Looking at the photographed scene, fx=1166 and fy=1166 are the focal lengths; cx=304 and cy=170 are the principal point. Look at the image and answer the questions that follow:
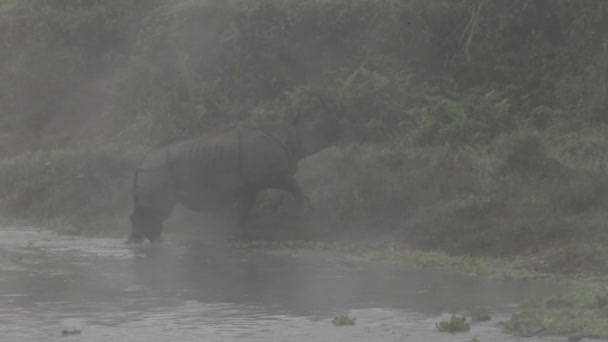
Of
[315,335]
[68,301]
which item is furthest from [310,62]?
[315,335]

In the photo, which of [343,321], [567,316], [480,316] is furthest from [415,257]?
[567,316]

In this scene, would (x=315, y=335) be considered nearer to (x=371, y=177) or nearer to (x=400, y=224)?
(x=400, y=224)

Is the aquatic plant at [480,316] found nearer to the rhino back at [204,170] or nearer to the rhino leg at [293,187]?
the rhino leg at [293,187]

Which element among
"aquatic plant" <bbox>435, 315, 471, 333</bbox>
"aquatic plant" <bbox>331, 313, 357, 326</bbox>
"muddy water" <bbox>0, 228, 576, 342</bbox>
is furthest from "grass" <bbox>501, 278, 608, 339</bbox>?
"aquatic plant" <bbox>331, 313, 357, 326</bbox>

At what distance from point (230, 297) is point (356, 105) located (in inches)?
401

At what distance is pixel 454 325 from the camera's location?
10.3 meters

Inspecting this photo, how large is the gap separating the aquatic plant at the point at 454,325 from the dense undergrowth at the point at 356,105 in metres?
3.59

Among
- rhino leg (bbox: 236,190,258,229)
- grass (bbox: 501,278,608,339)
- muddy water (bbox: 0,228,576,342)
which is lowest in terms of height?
muddy water (bbox: 0,228,576,342)

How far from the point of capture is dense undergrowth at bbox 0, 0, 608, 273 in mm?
16484

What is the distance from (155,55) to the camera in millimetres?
28078

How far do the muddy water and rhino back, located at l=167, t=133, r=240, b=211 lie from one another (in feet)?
5.03

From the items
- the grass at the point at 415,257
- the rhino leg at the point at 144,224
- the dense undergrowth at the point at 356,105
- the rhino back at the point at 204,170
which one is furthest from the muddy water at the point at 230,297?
the dense undergrowth at the point at 356,105

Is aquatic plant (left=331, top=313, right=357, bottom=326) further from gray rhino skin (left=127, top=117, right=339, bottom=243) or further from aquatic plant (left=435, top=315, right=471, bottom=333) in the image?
gray rhino skin (left=127, top=117, right=339, bottom=243)

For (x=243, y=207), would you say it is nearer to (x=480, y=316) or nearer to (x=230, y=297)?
(x=230, y=297)
